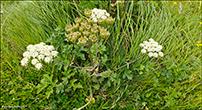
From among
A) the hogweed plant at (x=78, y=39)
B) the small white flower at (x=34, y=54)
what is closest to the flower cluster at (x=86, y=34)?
the hogweed plant at (x=78, y=39)

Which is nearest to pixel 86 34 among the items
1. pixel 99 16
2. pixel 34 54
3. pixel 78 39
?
pixel 78 39

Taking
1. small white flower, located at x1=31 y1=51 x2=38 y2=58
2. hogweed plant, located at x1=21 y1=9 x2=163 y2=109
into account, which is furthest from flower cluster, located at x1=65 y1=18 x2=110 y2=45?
small white flower, located at x1=31 y1=51 x2=38 y2=58

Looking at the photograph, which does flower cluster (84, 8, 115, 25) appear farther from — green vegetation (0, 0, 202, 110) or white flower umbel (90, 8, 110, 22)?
green vegetation (0, 0, 202, 110)

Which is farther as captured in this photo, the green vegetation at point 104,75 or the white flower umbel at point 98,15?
the green vegetation at point 104,75

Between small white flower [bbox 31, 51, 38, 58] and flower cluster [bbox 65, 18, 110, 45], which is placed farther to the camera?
small white flower [bbox 31, 51, 38, 58]

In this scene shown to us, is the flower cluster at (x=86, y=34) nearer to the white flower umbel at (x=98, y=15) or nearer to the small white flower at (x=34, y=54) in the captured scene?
the white flower umbel at (x=98, y=15)

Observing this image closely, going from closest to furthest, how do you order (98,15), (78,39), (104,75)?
(78,39)
(98,15)
(104,75)

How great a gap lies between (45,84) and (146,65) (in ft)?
6.42

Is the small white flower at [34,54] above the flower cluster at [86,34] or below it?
below

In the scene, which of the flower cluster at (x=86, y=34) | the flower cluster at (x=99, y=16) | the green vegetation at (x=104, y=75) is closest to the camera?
the flower cluster at (x=86, y=34)

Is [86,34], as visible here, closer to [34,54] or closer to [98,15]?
[98,15]

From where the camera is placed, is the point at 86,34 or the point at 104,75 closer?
the point at 86,34

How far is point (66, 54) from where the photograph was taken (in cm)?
248

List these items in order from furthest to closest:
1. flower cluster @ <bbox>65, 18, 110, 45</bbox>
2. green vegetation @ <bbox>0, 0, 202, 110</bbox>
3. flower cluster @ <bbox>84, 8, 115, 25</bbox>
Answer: green vegetation @ <bbox>0, 0, 202, 110</bbox> → flower cluster @ <bbox>84, 8, 115, 25</bbox> → flower cluster @ <bbox>65, 18, 110, 45</bbox>
